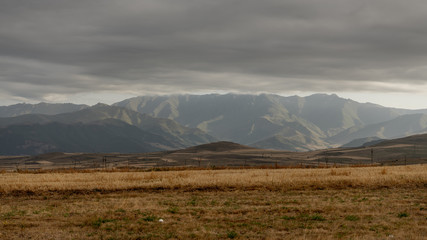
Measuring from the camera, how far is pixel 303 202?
29.0m

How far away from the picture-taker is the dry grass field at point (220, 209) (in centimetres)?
2084

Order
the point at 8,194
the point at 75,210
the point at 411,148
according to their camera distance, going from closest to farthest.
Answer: the point at 75,210 < the point at 8,194 < the point at 411,148

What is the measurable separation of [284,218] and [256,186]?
535 inches

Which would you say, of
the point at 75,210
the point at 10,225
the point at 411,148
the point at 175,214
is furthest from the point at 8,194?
the point at 411,148

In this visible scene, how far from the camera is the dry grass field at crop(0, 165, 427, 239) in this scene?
68.4 feet

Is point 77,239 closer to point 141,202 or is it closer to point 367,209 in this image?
point 141,202

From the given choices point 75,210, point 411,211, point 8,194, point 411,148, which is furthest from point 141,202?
point 411,148

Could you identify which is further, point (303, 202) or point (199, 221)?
point (303, 202)

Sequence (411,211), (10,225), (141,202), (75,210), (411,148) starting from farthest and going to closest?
1. (411,148)
2. (141,202)
3. (75,210)
4. (411,211)
5. (10,225)

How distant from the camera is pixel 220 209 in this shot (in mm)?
26922

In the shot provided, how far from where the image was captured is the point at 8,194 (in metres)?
36.1

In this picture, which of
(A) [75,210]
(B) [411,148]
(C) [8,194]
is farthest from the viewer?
(B) [411,148]

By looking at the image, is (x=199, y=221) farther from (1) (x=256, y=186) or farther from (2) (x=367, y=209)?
(1) (x=256, y=186)

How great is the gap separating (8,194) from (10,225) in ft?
47.6
